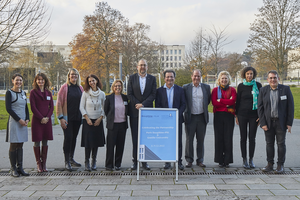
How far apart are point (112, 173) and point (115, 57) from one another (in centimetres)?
3472

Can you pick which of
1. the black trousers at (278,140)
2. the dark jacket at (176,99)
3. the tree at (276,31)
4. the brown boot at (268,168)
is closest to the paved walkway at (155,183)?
the brown boot at (268,168)

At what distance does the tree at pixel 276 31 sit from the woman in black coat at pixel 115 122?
31.0 meters

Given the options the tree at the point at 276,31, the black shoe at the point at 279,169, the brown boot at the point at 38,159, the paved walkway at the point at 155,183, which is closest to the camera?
the paved walkway at the point at 155,183

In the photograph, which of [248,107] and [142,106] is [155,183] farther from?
[248,107]

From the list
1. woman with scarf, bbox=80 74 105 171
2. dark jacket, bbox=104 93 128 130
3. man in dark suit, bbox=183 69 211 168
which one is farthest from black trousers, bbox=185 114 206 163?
woman with scarf, bbox=80 74 105 171

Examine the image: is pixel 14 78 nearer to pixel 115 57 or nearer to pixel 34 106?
pixel 34 106

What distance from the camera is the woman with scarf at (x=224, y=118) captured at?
582cm

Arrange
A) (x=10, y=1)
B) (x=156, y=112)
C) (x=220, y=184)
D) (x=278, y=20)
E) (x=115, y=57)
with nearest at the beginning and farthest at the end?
(x=220, y=184) < (x=156, y=112) < (x=10, y=1) < (x=278, y=20) < (x=115, y=57)

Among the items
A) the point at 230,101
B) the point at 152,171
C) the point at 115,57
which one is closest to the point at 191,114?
the point at 230,101

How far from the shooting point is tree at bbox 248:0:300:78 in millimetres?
32219

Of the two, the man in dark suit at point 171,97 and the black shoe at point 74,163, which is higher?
the man in dark suit at point 171,97

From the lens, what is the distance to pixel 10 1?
10.9 metres

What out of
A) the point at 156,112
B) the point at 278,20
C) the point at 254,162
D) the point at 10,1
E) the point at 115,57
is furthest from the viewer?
the point at 115,57

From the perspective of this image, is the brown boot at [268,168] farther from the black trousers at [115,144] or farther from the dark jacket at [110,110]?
the dark jacket at [110,110]
